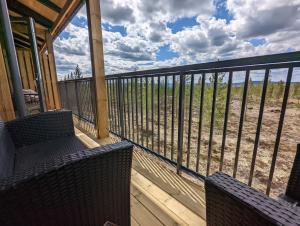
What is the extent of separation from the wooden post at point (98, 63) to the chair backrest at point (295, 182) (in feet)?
8.14

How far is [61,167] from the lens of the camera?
65cm

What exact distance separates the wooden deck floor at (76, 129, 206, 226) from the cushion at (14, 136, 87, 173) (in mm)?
707

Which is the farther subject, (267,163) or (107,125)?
(107,125)

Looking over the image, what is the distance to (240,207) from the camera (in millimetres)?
481

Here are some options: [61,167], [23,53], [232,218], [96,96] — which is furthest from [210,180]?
[23,53]

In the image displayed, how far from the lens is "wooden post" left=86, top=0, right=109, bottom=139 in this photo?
2.44 metres

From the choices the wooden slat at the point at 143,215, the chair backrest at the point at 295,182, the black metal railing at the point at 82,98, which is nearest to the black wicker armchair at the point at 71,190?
the wooden slat at the point at 143,215

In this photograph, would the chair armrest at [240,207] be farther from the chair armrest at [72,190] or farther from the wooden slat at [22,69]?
the wooden slat at [22,69]

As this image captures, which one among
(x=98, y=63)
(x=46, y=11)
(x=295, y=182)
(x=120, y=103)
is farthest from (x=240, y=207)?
(x=46, y=11)

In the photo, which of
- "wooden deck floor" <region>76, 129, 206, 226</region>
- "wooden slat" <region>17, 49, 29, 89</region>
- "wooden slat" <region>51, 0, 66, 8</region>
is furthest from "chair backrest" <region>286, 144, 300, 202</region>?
"wooden slat" <region>17, 49, 29, 89</region>

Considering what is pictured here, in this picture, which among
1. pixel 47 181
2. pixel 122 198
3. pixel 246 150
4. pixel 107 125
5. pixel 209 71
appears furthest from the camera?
pixel 246 150

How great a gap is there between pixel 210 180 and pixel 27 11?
5.14 m

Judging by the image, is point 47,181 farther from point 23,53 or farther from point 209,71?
point 23,53

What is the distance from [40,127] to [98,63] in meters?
1.41
